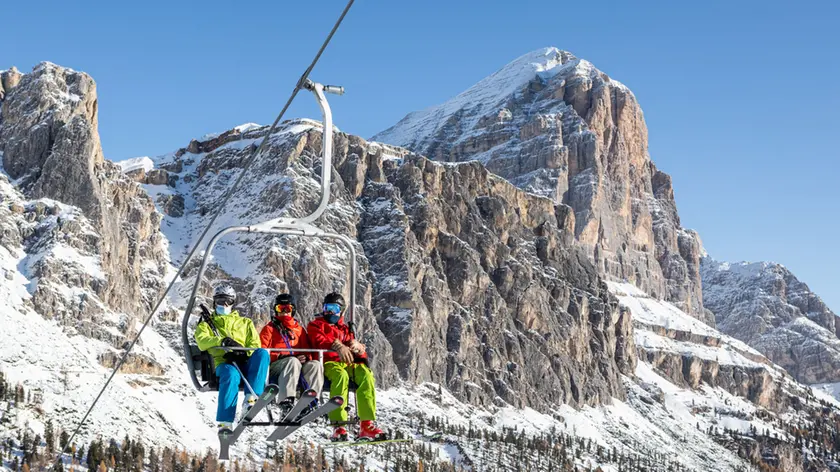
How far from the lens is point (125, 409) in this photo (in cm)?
17838

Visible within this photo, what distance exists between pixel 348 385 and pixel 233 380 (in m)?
2.76

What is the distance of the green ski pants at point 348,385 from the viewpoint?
19281 millimetres

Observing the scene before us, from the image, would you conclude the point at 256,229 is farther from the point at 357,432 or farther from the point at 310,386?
the point at 357,432

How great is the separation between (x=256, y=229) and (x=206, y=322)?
236 cm

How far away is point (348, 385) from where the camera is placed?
19.6 m

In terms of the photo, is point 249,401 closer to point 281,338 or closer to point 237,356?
point 237,356

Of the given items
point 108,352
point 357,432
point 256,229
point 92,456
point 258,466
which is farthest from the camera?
point 108,352

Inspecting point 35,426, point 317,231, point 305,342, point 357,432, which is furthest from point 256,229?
point 35,426

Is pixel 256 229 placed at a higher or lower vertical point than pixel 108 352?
lower

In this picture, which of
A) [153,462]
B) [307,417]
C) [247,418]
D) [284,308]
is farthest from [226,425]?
[153,462]

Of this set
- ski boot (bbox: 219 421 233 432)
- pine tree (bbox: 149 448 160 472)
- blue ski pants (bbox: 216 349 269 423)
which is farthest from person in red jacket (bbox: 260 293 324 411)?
pine tree (bbox: 149 448 160 472)

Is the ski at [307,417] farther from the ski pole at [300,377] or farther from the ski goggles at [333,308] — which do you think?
the ski goggles at [333,308]

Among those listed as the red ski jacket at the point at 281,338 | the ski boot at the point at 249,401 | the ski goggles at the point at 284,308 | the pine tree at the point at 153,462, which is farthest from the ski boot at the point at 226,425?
the pine tree at the point at 153,462

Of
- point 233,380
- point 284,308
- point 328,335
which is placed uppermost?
point 284,308
